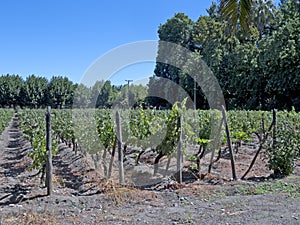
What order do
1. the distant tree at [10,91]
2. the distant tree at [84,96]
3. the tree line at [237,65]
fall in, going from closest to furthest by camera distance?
the distant tree at [84,96] < the tree line at [237,65] < the distant tree at [10,91]

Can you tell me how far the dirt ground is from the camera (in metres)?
4.36

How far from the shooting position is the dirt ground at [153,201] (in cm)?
436

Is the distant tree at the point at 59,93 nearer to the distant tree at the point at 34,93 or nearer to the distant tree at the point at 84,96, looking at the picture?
the distant tree at the point at 34,93

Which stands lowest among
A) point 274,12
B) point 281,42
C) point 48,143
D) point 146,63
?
point 48,143

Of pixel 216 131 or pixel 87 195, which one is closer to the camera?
pixel 87 195

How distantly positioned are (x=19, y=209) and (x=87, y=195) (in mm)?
1206

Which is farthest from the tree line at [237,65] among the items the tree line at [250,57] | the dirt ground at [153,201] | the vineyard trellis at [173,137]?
the dirt ground at [153,201]

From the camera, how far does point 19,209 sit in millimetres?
4625

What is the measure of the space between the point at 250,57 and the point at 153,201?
24892 millimetres

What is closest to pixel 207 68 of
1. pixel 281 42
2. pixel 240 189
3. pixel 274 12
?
pixel 274 12

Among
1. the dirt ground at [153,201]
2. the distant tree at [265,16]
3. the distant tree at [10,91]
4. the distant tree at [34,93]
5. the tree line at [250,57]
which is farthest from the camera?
the distant tree at [34,93]

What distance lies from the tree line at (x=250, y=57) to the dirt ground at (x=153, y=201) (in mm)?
12585

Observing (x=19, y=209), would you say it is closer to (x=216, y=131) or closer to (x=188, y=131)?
(x=188, y=131)

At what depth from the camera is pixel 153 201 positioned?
5254 mm
